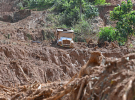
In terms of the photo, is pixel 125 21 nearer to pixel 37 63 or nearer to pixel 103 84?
pixel 37 63

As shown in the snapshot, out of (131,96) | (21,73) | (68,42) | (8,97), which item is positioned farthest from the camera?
(68,42)

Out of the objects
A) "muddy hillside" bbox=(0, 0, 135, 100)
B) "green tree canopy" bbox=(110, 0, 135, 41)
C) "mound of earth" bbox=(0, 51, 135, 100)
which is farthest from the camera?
"green tree canopy" bbox=(110, 0, 135, 41)

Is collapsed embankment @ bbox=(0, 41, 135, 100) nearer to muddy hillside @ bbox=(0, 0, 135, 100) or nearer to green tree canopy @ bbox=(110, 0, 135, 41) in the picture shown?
muddy hillside @ bbox=(0, 0, 135, 100)

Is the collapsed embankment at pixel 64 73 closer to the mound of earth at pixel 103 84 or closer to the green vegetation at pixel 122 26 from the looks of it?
→ the mound of earth at pixel 103 84

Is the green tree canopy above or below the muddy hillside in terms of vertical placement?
above

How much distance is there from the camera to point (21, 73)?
584 inches

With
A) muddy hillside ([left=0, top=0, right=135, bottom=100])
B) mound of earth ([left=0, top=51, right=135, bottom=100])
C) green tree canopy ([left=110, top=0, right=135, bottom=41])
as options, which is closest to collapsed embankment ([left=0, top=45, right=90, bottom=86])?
muddy hillside ([left=0, top=0, right=135, bottom=100])

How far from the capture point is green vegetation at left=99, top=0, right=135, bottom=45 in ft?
76.9

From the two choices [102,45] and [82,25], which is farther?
[82,25]

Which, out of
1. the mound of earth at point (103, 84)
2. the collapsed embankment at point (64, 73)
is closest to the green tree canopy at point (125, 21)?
the collapsed embankment at point (64, 73)

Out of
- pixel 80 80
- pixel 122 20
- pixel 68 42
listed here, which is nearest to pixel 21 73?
pixel 68 42

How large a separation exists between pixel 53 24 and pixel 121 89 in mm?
29305

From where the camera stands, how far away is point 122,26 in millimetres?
24062

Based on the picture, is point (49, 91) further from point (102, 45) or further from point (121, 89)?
point (102, 45)
